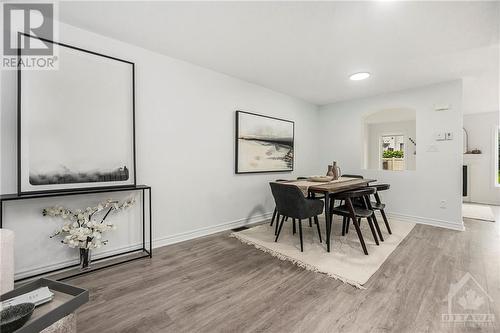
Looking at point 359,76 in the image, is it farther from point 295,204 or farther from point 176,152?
point 176,152

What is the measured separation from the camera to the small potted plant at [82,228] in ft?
6.82

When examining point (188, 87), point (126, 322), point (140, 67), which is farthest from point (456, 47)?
point (126, 322)

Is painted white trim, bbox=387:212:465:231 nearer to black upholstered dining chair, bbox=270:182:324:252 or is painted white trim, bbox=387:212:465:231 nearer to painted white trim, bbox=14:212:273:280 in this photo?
black upholstered dining chair, bbox=270:182:324:252

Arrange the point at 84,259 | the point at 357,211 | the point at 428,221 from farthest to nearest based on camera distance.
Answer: the point at 428,221, the point at 357,211, the point at 84,259

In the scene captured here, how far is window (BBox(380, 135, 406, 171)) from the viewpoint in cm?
723

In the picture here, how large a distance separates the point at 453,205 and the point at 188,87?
4490mm

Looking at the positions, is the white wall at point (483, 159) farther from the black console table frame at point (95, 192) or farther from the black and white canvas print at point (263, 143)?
the black console table frame at point (95, 192)

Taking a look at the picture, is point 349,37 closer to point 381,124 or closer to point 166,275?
point 166,275

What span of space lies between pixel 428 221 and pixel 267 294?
3.57 m

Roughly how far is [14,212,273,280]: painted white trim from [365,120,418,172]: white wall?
5.01m

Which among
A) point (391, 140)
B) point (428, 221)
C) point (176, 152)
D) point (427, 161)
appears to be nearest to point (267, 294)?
point (176, 152)

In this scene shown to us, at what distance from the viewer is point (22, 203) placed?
2014 millimetres

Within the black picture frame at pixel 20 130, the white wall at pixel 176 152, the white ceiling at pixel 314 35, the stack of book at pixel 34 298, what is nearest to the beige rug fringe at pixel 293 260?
the white wall at pixel 176 152

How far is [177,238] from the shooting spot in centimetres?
300
